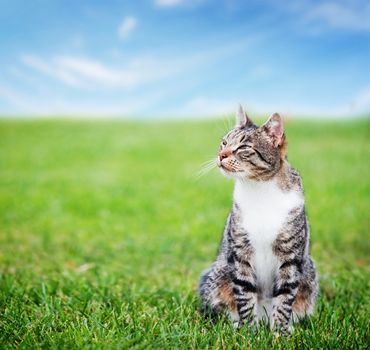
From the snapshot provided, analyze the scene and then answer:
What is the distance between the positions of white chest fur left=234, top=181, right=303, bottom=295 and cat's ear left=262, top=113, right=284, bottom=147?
314mm

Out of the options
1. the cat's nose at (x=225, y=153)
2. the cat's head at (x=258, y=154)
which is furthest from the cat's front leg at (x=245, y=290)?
the cat's nose at (x=225, y=153)

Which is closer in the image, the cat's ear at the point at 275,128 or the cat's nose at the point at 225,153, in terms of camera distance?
the cat's ear at the point at 275,128

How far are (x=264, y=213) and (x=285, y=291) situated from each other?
0.64 meters

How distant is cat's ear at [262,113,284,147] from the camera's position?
377 centimetres

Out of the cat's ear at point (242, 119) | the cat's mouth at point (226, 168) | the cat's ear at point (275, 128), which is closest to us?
the cat's ear at point (275, 128)

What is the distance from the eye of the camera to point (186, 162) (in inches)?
649

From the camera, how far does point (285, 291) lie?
394 cm

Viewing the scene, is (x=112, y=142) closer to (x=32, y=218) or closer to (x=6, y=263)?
(x=32, y=218)

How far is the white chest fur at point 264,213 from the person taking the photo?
3.81 meters

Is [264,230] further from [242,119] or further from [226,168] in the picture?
[242,119]

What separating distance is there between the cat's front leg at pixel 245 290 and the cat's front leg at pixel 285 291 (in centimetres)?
17

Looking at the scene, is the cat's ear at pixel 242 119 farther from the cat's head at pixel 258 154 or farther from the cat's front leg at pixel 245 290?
the cat's front leg at pixel 245 290

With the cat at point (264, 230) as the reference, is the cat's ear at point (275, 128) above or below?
above

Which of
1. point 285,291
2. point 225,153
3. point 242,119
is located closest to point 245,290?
point 285,291
